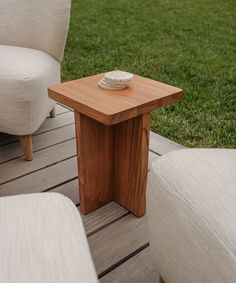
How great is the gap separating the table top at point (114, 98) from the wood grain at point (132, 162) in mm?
69

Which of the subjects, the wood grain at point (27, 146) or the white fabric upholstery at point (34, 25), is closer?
the wood grain at point (27, 146)

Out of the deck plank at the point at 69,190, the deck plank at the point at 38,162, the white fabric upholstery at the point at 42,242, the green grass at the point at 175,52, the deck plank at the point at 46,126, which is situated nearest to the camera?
the white fabric upholstery at the point at 42,242

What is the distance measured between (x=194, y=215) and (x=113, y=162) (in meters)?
0.76

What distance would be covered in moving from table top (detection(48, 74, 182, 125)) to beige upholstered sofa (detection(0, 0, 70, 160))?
0.33m

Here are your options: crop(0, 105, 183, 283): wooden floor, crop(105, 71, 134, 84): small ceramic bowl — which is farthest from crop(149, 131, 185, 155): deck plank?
crop(105, 71, 134, 84): small ceramic bowl

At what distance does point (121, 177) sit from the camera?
4.75 ft

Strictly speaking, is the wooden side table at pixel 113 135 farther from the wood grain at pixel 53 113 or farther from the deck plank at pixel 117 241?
the wood grain at pixel 53 113

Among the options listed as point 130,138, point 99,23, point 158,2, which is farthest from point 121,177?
point 158,2

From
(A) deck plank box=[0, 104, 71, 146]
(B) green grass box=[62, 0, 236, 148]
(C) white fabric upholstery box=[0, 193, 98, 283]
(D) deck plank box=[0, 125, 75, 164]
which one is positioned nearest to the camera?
(C) white fabric upholstery box=[0, 193, 98, 283]

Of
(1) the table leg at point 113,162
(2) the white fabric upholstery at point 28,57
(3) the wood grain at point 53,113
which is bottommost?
(3) the wood grain at point 53,113

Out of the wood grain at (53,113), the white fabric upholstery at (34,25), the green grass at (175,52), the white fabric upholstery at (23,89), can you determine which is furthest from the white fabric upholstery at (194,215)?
the wood grain at (53,113)

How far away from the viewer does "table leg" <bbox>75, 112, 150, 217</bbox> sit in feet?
4.28

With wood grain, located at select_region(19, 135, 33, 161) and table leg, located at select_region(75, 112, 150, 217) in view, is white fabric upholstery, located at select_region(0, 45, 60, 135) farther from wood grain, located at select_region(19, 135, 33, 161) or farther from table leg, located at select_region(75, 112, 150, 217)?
table leg, located at select_region(75, 112, 150, 217)

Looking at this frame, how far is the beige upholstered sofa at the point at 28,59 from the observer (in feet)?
5.16
